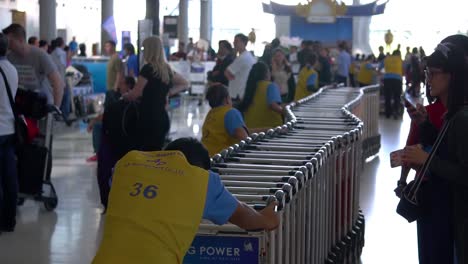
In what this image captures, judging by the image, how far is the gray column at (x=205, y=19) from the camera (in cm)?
4638

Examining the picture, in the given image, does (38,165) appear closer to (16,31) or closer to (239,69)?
(16,31)

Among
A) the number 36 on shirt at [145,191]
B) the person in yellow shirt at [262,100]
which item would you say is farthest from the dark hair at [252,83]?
the number 36 on shirt at [145,191]

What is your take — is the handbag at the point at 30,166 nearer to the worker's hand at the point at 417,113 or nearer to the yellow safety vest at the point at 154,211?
the worker's hand at the point at 417,113

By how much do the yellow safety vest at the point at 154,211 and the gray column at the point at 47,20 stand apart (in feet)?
93.9

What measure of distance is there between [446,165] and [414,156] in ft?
0.64

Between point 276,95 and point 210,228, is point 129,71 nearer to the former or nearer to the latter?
point 276,95

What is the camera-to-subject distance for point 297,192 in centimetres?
454

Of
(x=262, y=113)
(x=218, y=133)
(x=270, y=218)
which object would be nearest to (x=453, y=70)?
(x=270, y=218)

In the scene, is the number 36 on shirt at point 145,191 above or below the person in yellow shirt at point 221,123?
above

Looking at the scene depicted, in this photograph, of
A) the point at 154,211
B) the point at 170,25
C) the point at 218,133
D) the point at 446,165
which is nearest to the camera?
the point at 154,211

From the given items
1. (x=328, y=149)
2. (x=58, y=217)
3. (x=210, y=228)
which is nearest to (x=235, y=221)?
(x=210, y=228)

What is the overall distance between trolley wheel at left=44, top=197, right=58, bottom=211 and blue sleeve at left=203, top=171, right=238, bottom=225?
19.1 feet

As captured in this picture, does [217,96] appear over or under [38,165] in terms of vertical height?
over

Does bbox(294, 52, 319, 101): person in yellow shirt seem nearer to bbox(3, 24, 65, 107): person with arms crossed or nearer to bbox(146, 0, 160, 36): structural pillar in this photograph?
bbox(146, 0, 160, 36): structural pillar
